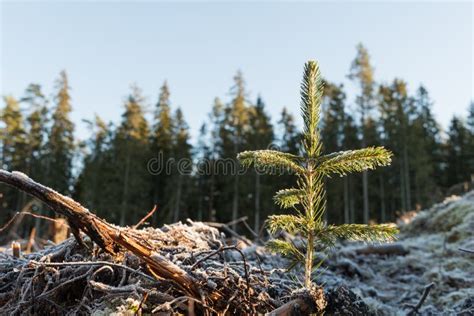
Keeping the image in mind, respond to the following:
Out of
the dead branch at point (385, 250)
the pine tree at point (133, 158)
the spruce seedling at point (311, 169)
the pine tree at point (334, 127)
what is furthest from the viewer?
the pine tree at point (334, 127)

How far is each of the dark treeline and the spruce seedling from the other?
1352 inches

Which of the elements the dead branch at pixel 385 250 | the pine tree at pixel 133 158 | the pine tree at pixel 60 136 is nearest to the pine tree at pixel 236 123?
the pine tree at pixel 133 158

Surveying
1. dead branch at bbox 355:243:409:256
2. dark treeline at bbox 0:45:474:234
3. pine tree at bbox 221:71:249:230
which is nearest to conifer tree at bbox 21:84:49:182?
dark treeline at bbox 0:45:474:234

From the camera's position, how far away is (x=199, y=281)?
1997 millimetres

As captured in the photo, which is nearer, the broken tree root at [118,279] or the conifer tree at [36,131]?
the broken tree root at [118,279]

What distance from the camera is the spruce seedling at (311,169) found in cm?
208

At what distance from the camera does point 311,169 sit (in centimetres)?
224

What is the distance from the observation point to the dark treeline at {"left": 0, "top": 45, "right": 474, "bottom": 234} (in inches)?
1471

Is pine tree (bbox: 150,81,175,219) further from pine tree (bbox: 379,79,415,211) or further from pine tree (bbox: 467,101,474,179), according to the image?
pine tree (bbox: 467,101,474,179)

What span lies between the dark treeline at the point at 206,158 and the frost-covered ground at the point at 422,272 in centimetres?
2966

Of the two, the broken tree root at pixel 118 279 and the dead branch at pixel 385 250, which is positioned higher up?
the broken tree root at pixel 118 279

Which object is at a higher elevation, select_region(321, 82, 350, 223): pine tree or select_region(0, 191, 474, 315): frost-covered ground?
select_region(321, 82, 350, 223): pine tree
